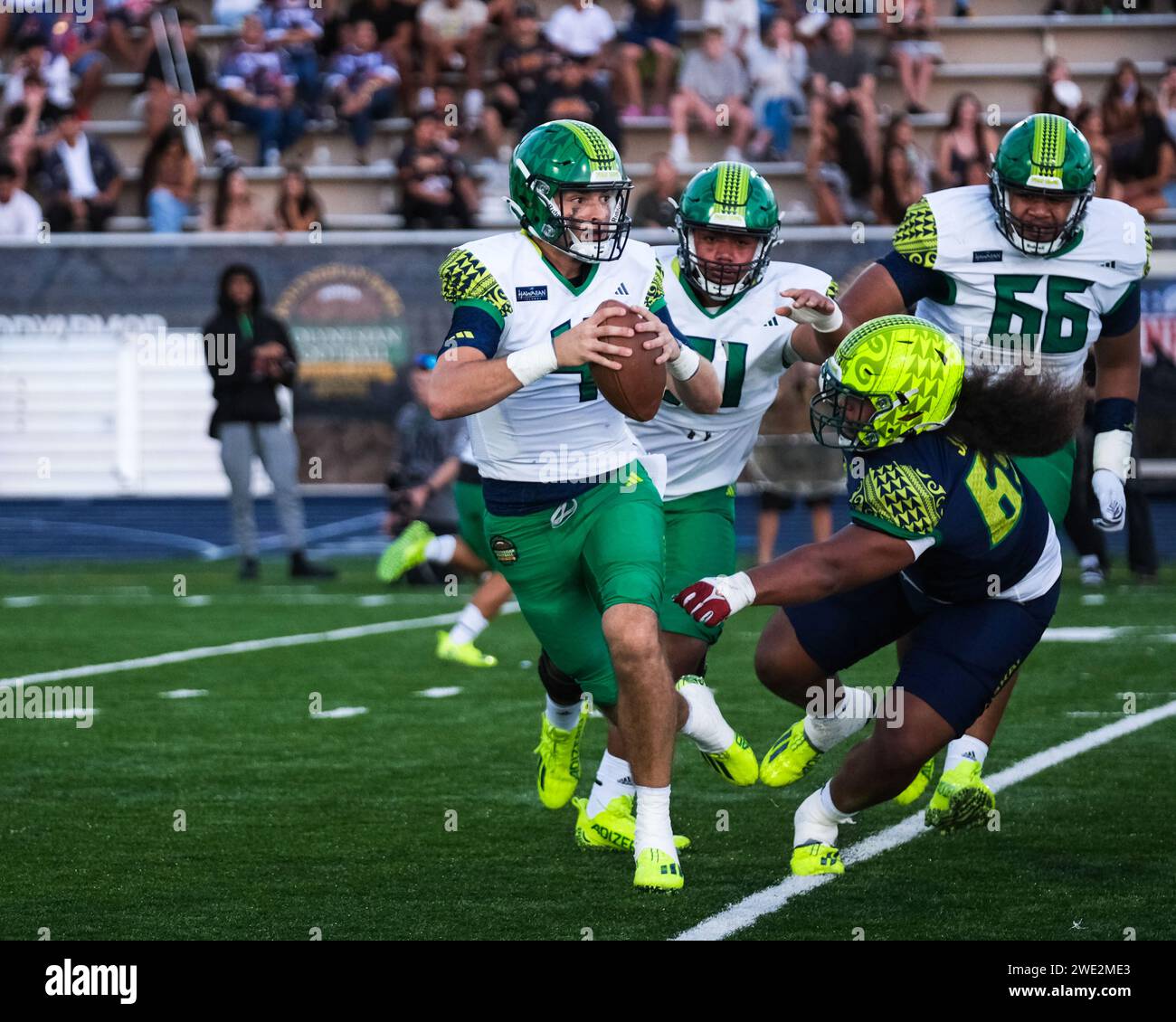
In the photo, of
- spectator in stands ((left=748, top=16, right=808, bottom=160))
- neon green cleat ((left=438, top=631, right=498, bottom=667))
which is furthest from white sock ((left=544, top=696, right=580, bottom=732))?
spectator in stands ((left=748, top=16, right=808, bottom=160))

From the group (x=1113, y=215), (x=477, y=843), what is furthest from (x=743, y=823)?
(x=1113, y=215)

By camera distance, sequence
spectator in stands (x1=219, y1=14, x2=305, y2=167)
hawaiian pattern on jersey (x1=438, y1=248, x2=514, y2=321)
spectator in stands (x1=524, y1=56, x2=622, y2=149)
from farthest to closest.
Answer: spectator in stands (x1=219, y1=14, x2=305, y2=167) → spectator in stands (x1=524, y1=56, x2=622, y2=149) → hawaiian pattern on jersey (x1=438, y1=248, x2=514, y2=321)

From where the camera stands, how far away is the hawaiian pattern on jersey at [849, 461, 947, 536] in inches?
170

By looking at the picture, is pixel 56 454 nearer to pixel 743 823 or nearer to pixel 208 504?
pixel 208 504

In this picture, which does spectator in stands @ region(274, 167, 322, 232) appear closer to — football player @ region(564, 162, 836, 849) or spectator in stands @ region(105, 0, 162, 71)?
spectator in stands @ region(105, 0, 162, 71)

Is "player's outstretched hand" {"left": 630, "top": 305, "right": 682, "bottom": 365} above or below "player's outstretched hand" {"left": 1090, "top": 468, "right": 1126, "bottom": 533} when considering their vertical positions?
above

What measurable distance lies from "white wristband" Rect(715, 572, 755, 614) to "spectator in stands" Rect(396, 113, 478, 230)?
10.5 m

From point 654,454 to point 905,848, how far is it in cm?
123

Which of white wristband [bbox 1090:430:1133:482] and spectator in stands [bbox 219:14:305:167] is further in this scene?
spectator in stands [bbox 219:14:305:167]

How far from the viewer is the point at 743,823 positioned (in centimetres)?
522

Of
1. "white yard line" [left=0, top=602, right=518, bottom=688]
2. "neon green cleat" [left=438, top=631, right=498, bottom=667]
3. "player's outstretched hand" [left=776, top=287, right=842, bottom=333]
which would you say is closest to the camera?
"player's outstretched hand" [left=776, top=287, right=842, bottom=333]

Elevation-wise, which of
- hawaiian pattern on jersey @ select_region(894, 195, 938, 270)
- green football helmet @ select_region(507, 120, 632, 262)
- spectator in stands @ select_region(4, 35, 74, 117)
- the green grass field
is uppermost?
spectator in stands @ select_region(4, 35, 74, 117)

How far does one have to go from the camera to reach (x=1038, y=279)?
5.45 metres

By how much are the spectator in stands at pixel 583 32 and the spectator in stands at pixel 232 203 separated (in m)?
3.20
